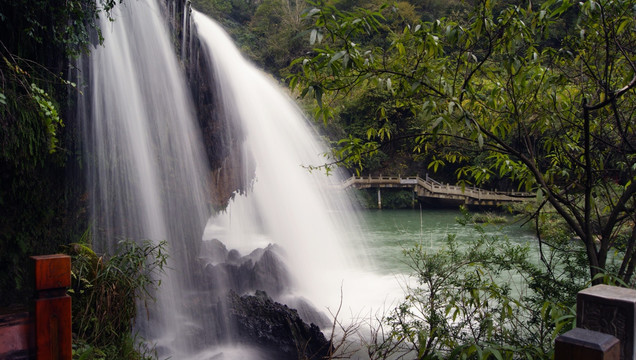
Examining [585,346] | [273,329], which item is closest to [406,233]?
[273,329]

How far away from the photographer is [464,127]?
2.83 m

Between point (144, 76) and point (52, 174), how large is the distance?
2.26 m

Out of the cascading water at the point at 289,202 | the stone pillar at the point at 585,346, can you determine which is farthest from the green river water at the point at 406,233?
the stone pillar at the point at 585,346

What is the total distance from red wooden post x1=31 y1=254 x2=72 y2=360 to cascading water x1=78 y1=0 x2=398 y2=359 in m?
4.18

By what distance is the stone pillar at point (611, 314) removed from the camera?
1141mm

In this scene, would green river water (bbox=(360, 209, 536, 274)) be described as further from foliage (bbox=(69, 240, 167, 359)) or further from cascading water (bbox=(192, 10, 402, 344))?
foliage (bbox=(69, 240, 167, 359))

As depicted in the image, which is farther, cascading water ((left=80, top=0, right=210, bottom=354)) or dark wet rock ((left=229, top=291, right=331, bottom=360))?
cascading water ((left=80, top=0, right=210, bottom=354))

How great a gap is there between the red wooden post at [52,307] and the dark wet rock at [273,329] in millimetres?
4116

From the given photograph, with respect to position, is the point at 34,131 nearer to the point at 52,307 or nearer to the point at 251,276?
the point at 52,307

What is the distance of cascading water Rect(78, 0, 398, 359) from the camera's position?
557cm

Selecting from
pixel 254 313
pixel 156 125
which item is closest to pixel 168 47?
pixel 156 125

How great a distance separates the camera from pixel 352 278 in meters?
8.91

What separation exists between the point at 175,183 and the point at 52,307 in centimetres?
605

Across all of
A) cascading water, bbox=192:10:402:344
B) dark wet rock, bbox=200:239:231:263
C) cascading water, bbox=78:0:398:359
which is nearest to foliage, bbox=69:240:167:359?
cascading water, bbox=78:0:398:359
